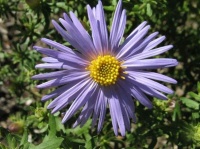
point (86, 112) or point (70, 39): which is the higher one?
point (70, 39)

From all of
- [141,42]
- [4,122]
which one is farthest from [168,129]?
[4,122]

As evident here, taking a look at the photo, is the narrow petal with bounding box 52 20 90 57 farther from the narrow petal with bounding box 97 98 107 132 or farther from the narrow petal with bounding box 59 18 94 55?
the narrow petal with bounding box 97 98 107 132

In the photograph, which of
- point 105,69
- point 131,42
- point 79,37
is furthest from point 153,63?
point 79,37

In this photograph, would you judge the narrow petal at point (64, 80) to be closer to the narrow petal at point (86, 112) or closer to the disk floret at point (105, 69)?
the disk floret at point (105, 69)

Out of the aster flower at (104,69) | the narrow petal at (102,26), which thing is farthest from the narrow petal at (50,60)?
the narrow petal at (102,26)

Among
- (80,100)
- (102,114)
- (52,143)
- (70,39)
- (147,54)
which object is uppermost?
(70,39)

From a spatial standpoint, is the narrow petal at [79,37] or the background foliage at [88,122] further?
the background foliage at [88,122]

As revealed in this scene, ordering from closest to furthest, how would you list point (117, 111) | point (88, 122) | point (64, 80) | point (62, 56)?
point (62, 56) < point (64, 80) < point (117, 111) < point (88, 122)

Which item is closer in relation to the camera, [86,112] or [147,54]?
[147,54]

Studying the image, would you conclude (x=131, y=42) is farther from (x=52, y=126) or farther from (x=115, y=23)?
(x=52, y=126)
